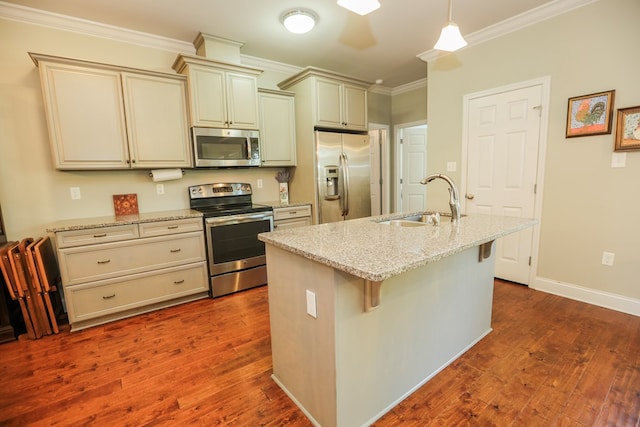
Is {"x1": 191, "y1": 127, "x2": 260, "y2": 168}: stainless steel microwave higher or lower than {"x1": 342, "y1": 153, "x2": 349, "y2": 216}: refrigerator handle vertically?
higher

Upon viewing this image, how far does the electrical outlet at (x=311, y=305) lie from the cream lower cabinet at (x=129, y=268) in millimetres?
1884

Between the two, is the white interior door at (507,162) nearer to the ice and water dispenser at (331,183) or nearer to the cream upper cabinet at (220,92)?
the ice and water dispenser at (331,183)

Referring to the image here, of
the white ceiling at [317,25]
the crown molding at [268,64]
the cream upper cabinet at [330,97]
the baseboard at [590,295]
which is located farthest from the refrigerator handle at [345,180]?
the baseboard at [590,295]

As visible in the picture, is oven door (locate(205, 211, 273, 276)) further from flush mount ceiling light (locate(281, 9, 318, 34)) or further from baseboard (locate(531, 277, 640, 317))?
baseboard (locate(531, 277, 640, 317))

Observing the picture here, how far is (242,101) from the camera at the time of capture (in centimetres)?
318

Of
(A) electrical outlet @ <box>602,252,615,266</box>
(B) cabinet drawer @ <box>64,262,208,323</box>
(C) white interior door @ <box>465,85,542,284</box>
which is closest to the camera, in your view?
(B) cabinet drawer @ <box>64,262,208,323</box>

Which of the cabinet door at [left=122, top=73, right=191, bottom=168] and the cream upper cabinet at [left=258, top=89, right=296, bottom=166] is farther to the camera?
the cream upper cabinet at [left=258, top=89, right=296, bottom=166]

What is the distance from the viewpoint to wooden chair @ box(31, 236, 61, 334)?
2.26 meters

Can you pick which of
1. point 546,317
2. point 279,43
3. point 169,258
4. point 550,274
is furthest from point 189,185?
point 550,274

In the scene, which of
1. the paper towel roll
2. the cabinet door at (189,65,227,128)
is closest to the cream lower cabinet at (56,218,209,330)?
the paper towel roll

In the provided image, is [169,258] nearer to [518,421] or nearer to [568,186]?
[518,421]

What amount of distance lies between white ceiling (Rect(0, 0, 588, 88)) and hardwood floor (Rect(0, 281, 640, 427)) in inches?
104

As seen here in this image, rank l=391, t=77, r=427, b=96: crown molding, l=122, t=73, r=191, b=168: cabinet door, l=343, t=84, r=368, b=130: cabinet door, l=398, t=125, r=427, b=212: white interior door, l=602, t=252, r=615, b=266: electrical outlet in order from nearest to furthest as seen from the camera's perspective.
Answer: l=602, t=252, r=615, b=266: electrical outlet → l=122, t=73, r=191, b=168: cabinet door → l=343, t=84, r=368, b=130: cabinet door → l=391, t=77, r=427, b=96: crown molding → l=398, t=125, r=427, b=212: white interior door

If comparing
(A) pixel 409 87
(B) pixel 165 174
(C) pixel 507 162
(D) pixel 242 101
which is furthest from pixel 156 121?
(A) pixel 409 87
